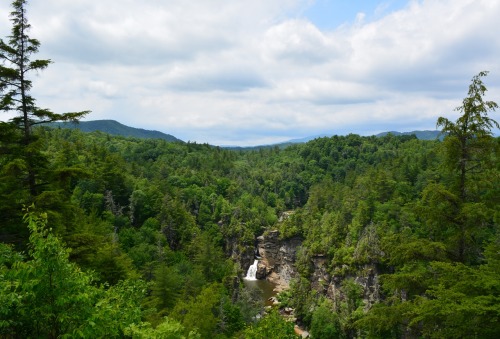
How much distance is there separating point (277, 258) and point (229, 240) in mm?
11064

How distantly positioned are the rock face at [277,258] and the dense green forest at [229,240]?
9.29ft

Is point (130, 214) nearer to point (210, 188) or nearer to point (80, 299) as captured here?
point (210, 188)

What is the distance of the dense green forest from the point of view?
6.64 m

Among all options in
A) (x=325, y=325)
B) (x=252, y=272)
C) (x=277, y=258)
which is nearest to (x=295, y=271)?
(x=277, y=258)

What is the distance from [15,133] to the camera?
12633 mm

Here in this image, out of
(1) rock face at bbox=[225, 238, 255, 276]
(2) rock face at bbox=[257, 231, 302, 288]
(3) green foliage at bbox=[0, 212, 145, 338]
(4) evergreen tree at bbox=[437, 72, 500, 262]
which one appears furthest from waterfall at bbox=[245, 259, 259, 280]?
(3) green foliage at bbox=[0, 212, 145, 338]

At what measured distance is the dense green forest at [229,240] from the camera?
664cm

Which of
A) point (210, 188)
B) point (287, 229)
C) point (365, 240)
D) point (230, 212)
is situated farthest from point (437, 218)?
point (210, 188)

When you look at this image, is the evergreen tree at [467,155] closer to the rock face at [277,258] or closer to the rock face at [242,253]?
the rock face at [277,258]

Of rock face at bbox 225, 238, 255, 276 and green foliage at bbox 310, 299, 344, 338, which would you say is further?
rock face at bbox 225, 238, 255, 276

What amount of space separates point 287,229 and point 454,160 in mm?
59397

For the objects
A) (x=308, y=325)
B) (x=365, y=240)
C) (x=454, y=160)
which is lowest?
(x=308, y=325)

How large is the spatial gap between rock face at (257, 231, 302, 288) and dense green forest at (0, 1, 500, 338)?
112 inches

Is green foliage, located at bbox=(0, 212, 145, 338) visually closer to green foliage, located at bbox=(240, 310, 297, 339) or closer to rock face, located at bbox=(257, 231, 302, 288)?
green foliage, located at bbox=(240, 310, 297, 339)
